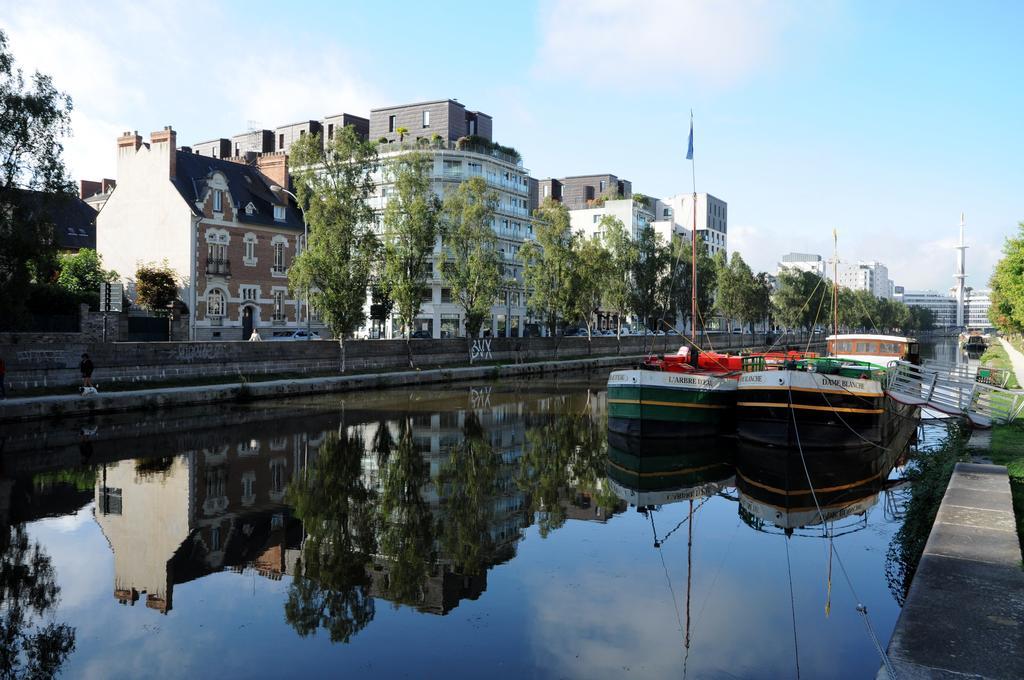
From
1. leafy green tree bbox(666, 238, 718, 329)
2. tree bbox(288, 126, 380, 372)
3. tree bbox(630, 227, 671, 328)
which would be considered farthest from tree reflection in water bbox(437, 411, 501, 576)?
leafy green tree bbox(666, 238, 718, 329)

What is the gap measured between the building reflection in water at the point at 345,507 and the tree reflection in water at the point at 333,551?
0.03 metres

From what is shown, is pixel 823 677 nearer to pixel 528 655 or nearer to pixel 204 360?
pixel 528 655

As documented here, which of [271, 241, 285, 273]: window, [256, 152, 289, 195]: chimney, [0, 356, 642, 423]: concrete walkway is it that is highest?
[256, 152, 289, 195]: chimney

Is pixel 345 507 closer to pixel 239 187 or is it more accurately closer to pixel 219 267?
pixel 219 267

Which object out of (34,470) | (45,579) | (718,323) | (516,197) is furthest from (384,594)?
(718,323)

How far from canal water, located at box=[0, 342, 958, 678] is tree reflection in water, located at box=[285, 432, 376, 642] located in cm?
5

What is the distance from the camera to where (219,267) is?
54406mm

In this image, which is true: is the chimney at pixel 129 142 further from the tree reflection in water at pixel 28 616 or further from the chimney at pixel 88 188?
the tree reflection in water at pixel 28 616

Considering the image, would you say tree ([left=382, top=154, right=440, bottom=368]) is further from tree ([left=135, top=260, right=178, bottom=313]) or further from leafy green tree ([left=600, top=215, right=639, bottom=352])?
leafy green tree ([left=600, top=215, right=639, bottom=352])

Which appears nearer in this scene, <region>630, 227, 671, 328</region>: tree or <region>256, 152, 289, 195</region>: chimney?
<region>256, 152, 289, 195</region>: chimney

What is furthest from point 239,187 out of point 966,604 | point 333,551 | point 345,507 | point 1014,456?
point 966,604

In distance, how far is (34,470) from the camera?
18797 millimetres

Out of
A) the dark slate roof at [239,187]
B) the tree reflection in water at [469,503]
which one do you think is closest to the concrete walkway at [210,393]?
the tree reflection in water at [469,503]

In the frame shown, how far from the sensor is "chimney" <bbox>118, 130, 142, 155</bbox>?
5562 cm
